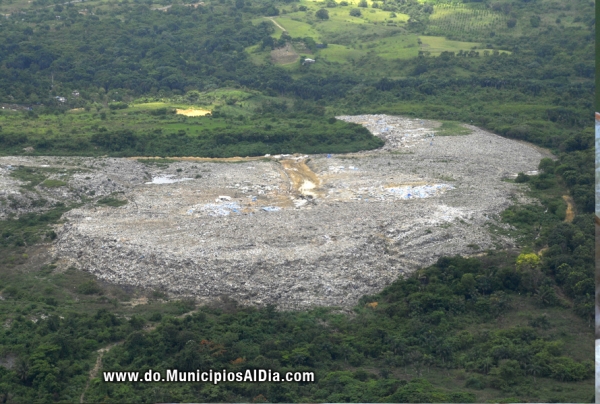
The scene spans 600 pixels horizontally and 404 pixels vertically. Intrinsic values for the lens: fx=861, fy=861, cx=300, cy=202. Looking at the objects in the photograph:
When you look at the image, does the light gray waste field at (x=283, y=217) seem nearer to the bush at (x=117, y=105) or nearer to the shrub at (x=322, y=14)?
the bush at (x=117, y=105)

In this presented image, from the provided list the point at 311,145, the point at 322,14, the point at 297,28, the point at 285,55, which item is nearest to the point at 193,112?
the point at 311,145

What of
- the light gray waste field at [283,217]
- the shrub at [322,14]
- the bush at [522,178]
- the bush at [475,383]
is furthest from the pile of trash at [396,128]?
the bush at [475,383]

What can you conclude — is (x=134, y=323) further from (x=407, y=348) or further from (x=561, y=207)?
(x=561, y=207)

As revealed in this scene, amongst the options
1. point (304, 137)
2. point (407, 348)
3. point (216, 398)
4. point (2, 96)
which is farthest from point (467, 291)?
point (2, 96)

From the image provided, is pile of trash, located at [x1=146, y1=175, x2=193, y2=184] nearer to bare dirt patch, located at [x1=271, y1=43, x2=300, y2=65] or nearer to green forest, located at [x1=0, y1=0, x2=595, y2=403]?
green forest, located at [x1=0, y1=0, x2=595, y2=403]

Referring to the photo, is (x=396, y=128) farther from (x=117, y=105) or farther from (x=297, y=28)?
(x=297, y=28)

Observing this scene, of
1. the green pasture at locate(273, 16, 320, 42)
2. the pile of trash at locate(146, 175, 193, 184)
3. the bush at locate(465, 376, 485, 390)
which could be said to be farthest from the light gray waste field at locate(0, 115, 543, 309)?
the green pasture at locate(273, 16, 320, 42)
